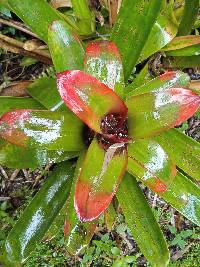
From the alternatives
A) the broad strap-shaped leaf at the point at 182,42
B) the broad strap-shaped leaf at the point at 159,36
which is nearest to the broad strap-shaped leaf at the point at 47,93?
the broad strap-shaped leaf at the point at 159,36

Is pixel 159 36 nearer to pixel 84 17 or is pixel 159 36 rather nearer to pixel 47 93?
pixel 84 17

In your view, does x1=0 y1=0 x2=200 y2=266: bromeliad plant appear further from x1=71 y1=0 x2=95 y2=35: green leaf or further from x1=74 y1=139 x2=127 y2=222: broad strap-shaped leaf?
x1=71 y1=0 x2=95 y2=35: green leaf

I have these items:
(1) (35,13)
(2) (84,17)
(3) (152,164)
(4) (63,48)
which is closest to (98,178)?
(3) (152,164)

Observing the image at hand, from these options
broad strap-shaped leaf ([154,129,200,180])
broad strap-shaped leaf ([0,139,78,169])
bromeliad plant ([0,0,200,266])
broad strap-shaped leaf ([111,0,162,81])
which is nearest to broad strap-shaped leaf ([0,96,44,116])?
bromeliad plant ([0,0,200,266])

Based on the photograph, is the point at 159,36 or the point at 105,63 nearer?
the point at 105,63

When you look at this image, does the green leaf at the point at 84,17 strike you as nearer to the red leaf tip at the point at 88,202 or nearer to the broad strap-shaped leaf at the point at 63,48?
the broad strap-shaped leaf at the point at 63,48

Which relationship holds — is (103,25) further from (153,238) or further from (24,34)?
(153,238)
